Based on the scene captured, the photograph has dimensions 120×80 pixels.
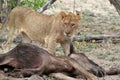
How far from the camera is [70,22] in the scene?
6.98 meters

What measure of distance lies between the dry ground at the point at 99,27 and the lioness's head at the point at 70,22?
0.71 meters

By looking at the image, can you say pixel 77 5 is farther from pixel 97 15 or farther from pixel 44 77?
pixel 44 77

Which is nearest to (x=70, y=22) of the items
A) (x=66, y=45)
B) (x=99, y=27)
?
(x=66, y=45)

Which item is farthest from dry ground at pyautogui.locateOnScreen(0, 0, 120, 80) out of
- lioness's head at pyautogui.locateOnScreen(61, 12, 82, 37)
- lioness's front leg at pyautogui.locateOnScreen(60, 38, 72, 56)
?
lioness's head at pyautogui.locateOnScreen(61, 12, 82, 37)

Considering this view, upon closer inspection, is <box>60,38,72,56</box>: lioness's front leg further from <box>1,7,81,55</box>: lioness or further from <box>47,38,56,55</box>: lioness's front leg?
<box>47,38,56,55</box>: lioness's front leg

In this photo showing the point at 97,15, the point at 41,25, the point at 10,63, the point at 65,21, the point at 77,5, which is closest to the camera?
the point at 10,63

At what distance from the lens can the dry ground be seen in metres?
7.59

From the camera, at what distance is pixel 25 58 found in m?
5.30

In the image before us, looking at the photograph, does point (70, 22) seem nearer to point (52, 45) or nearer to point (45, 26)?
point (52, 45)

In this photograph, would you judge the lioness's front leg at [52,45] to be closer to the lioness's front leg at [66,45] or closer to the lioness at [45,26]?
the lioness at [45,26]

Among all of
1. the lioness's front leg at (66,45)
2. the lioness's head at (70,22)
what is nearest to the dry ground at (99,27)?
the lioness's front leg at (66,45)

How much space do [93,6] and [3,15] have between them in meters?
4.91

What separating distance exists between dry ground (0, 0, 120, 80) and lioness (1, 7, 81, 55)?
62 cm

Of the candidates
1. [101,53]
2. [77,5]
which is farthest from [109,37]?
[77,5]
